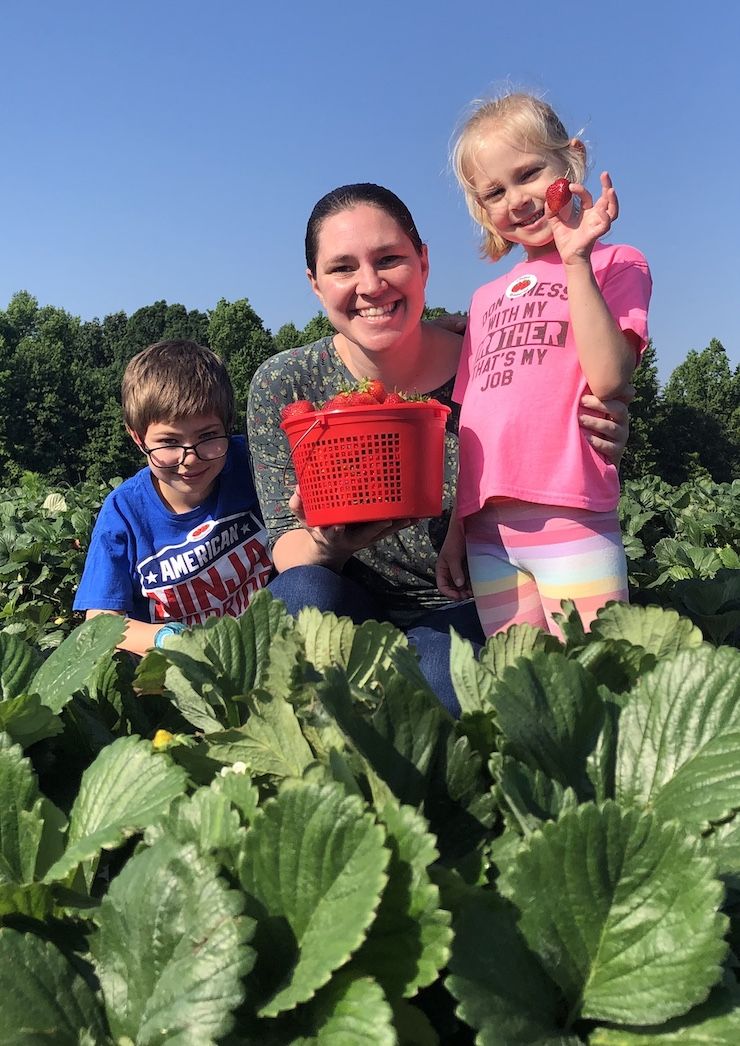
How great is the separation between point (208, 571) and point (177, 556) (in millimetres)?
116

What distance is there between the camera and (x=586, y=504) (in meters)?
2.32

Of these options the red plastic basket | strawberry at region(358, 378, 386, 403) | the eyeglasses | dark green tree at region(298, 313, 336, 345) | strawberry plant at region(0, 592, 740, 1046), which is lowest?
strawberry plant at region(0, 592, 740, 1046)

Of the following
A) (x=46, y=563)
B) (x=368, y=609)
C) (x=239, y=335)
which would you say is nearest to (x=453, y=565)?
(x=368, y=609)

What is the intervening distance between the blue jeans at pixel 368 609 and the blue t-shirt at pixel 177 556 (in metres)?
0.64

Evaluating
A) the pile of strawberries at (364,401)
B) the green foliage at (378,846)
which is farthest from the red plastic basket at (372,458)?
the green foliage at (378,846)

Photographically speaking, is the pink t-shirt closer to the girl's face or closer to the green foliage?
the girl's face

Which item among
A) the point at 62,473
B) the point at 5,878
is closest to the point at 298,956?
the point at 5,878

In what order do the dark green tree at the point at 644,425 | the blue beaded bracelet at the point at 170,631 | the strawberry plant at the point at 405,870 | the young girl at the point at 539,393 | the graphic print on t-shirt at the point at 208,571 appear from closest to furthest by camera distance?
the strawberry plant at the point at 405,870
the blue beaded bracelet at the point at 170,631
the young girl at the point at 539,393
the graphic print on t-shirt at the point at 208,571
the dark green tree at the point at 644,425

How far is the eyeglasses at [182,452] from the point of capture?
307 cm

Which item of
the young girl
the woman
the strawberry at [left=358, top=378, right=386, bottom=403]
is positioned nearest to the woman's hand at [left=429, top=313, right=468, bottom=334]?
the woman

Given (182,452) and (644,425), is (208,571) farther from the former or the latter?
(644,425)

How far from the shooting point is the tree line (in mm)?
50219

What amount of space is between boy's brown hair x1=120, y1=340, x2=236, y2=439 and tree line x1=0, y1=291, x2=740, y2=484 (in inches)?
1760

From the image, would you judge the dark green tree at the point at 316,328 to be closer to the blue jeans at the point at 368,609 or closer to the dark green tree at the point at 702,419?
the dark green tree at the point at 702,419
